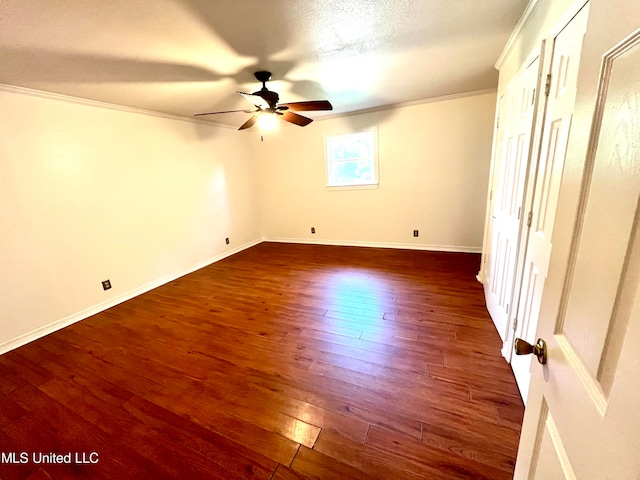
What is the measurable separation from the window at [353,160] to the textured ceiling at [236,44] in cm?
143

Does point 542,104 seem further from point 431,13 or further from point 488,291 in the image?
point 488,291

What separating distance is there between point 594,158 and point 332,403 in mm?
1668

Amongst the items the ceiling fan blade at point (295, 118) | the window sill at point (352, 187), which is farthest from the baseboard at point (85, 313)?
the ceiling fan blade at point (295, 118)

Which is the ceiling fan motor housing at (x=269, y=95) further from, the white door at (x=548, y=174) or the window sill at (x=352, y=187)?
the window sill at (x=352, y=187)

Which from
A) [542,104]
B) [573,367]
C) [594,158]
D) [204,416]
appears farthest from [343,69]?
[204,416]

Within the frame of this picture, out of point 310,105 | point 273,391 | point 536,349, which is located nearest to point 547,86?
point 536,349

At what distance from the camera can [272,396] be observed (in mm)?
1701

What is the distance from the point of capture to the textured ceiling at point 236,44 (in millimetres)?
1478

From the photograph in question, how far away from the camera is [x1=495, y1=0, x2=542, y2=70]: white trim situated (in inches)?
61.3

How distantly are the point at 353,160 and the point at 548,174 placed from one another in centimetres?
337

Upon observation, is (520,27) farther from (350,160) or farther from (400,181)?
(350,160)

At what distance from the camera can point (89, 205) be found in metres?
2.85

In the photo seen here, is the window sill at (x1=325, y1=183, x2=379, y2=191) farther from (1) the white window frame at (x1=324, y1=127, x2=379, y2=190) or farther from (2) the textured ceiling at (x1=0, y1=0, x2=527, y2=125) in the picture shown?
(2) the textured ceiling at (x1=0, y1=0, x2=527, y2=125)

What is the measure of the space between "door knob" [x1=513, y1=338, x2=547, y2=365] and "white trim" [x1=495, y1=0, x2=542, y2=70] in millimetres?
1933
